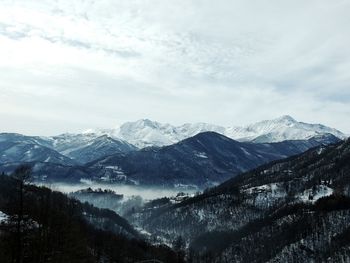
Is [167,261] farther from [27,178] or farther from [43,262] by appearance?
[27,178]

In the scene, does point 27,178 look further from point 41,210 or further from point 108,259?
point 108,259

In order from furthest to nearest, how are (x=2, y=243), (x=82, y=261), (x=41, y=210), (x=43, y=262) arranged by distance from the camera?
(x=82, y=261) < (x=41, y=210) < (x=43, y=262) < (x=2, y=243)

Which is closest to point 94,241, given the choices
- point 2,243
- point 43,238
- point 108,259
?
point 108,259

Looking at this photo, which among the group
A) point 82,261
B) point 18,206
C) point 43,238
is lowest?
point 82,261

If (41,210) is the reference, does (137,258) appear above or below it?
below

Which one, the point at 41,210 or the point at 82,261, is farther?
the point at 82,261

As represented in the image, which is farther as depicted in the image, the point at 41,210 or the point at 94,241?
the point at 94,241

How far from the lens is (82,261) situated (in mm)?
91500

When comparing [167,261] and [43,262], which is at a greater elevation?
[43,262]

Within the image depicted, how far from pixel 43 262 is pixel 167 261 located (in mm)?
127329

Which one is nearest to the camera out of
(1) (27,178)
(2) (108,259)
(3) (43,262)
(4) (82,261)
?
(1) (27,178)

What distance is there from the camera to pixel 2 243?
6556 cm

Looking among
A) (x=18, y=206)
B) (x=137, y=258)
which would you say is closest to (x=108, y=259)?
(x=137, y=258)

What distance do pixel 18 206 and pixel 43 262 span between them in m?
22.6
